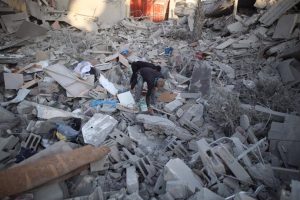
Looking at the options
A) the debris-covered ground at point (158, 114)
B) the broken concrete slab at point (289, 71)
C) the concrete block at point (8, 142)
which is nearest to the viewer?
the debris-covered ground at point (158, 114)

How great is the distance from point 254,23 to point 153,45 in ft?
13.0

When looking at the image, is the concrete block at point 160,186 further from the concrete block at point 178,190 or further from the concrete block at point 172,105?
the concrete block at point 172,105

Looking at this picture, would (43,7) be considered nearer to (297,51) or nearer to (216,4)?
(216,4)

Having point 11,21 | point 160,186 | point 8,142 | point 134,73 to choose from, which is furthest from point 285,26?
point 11,21

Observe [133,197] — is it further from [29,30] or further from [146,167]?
[29,30]

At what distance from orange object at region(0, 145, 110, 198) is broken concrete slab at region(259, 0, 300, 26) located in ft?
28.2

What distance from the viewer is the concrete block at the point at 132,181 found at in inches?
195

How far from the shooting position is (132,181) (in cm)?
505

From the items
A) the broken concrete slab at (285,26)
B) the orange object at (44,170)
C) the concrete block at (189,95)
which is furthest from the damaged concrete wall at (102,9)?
the orange object at (44,170)

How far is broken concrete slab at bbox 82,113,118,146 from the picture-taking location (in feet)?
20.2

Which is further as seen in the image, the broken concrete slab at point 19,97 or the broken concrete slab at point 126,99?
the broken concrete slab at point 126,99

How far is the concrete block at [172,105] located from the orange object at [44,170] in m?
2.58

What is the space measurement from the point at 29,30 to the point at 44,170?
7918mm

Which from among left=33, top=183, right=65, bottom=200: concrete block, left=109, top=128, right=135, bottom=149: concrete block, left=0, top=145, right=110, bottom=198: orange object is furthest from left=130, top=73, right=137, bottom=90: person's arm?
left=33, top=183, right=65, bottom=200: concrete block
